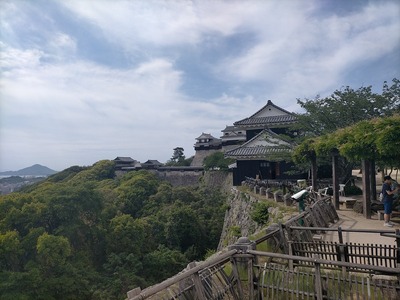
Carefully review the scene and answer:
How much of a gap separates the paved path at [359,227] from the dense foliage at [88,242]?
12836 millimetres

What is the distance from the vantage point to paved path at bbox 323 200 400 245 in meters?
7.80

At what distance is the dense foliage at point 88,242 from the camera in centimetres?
1528

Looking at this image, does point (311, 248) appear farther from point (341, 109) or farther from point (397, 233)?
point (341, 109)

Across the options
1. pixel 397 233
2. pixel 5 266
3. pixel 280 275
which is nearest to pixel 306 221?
pixel 397 233

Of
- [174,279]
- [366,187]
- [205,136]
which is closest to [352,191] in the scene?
[366,187]

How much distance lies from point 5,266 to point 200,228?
45.5 ft

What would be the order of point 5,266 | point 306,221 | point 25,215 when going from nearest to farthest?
point 306,221
point 5,266
point 25,215

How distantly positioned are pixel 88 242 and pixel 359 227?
17.5 meters

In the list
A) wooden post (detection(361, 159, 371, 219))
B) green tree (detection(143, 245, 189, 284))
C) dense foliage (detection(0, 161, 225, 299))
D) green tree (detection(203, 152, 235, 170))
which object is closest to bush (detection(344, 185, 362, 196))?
wooden post (detection(361, 159, 371, 219))

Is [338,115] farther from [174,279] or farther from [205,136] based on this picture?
[205,136]

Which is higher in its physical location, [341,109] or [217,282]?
[341,109]

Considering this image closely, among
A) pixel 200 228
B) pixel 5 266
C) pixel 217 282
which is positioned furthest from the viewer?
pixel 200 228

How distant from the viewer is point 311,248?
20.3 ft

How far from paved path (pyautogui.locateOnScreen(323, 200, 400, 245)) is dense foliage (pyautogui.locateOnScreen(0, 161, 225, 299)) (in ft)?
42.1
